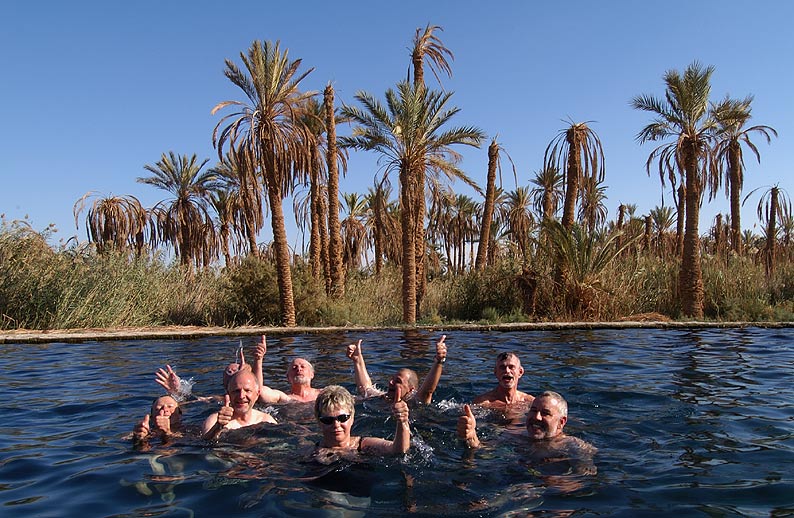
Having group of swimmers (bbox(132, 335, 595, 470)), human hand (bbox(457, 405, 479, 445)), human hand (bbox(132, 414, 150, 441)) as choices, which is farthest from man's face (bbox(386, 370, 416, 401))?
human hand (bbox(132, 414, 150, 441))

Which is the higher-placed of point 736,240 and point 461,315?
point 736,240

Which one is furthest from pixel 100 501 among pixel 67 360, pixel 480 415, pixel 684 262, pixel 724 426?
pixel 684 262

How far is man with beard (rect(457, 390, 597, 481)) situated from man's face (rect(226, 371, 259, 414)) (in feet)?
6.89

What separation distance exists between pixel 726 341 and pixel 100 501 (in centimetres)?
1251

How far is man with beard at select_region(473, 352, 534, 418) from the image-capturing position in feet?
22.7

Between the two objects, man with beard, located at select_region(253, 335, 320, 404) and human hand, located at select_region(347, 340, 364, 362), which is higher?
human hand, located at select_region(347, 340, 364, 362)

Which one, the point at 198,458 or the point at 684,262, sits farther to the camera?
the point at 684,262

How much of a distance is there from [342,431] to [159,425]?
222cm

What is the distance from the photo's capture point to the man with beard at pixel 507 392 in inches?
273

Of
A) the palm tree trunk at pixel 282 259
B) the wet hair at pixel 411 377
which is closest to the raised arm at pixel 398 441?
the wet hair at pixel 411 377

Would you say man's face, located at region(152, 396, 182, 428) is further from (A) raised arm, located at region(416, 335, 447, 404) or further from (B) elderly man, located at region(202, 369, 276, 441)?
(A) raised arm, located at region(416, 335, 447, 404)

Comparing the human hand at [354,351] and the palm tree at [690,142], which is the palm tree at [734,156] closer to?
the palm tree at [690,142]

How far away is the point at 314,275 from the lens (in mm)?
21625

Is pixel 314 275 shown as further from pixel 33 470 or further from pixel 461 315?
pixel 33 470
